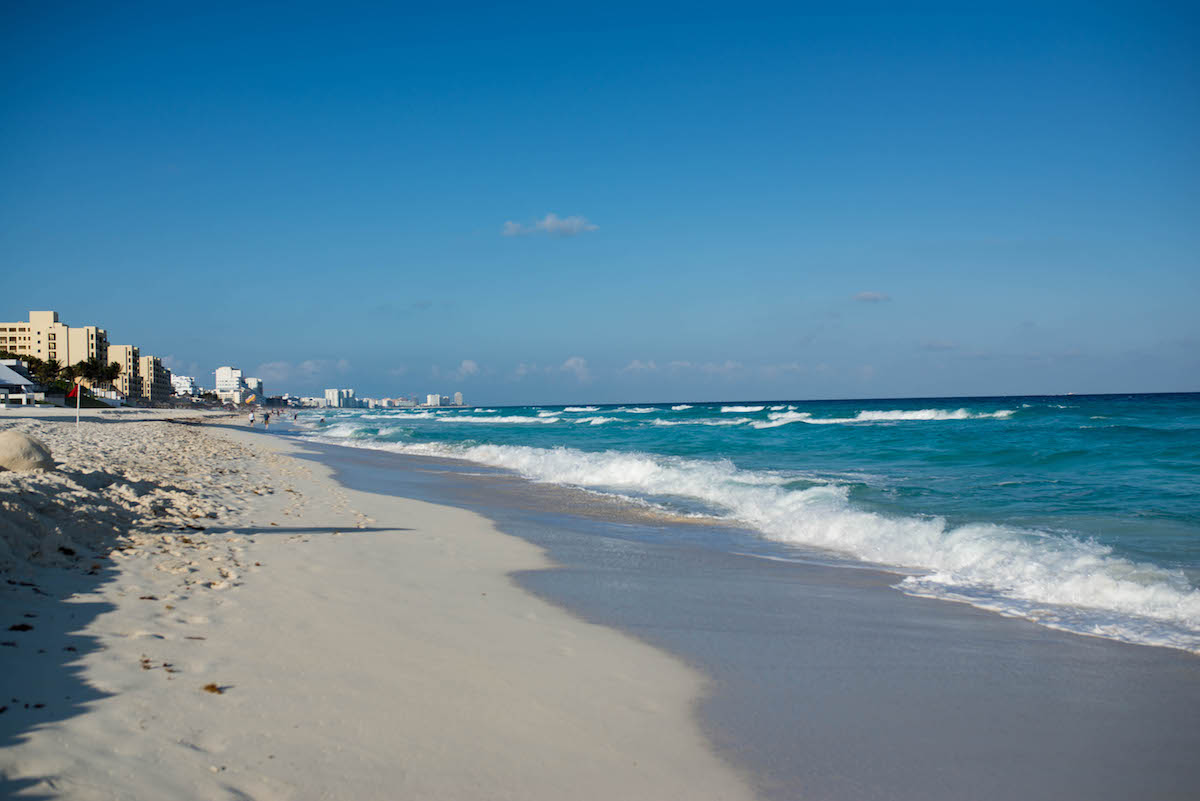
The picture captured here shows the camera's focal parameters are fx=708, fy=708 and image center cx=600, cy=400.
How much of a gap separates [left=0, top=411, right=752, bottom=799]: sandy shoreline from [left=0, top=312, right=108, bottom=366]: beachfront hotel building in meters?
182

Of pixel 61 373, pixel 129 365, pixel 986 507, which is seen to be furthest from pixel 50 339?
pixel 986 507

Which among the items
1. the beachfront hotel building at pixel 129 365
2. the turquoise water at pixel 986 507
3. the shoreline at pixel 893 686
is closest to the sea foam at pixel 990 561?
the turquoise water at pixel 986 507

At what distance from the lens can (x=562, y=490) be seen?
16.2 metres

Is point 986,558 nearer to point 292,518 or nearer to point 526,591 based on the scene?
point 526,591

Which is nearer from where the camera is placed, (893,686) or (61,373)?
(893,686)

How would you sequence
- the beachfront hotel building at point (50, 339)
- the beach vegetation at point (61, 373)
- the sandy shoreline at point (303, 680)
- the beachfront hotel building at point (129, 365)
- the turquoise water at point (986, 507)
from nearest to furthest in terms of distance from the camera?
1. the sandy shoreline at point (303, 680)
2. the turquoise water at point (986, 507)
3. the beach vegetation at point (61, 373)
4. the beachfront hotel building at point (50, 339)
5. the beachfront hotel building at point (129, 365)

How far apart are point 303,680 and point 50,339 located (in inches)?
7566

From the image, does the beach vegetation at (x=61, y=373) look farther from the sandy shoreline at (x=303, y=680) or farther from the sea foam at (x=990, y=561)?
the sandy shoreline at (x=303, y=680)

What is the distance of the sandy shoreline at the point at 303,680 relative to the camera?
2967 millimetres

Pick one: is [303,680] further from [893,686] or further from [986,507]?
[986,507]

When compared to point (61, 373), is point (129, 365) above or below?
above

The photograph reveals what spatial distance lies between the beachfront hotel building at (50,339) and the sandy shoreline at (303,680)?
182006 mm

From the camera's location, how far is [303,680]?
394 cm

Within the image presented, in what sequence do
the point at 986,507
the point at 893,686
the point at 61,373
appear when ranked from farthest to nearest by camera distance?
the point at 61,373 → the point at 986,507 → the point at 893,686
